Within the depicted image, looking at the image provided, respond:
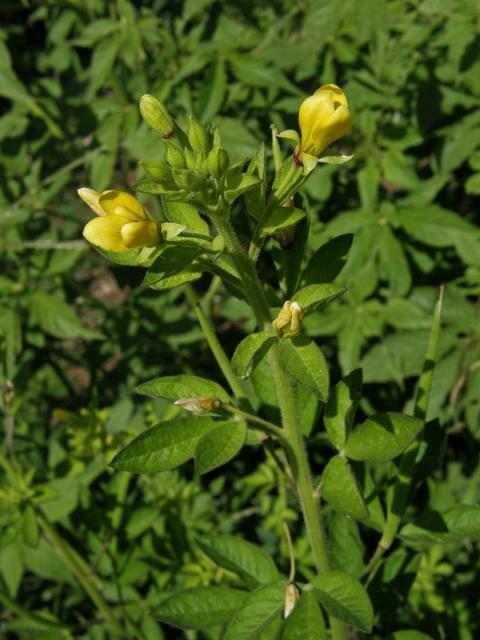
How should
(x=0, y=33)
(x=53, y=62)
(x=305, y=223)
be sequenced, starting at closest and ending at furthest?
1. (x=305, y=223)
2. (x=0, y=33)
3. (x=53, y=62)

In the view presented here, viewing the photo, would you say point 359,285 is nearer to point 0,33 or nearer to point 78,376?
point 0,33

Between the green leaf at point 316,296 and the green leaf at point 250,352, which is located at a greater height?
the green leaf at point 316,296

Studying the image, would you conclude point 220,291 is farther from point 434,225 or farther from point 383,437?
point 383,437

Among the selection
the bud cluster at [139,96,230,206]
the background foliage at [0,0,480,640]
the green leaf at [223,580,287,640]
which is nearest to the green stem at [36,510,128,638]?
the background foliage at [0,0,480,640]

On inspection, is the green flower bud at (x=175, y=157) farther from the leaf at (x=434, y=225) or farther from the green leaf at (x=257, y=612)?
the leaf at (x=434, y=225)

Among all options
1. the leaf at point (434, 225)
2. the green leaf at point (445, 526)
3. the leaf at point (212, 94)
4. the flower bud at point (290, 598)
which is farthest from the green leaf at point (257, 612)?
the leaf at point (212, 94)

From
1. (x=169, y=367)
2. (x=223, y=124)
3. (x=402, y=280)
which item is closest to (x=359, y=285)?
(x=402, y=280)

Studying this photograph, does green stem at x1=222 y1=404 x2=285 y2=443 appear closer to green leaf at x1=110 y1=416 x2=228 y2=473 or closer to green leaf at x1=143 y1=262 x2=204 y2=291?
green leaf at x1=110 y1=416 x2=228 y2=473
